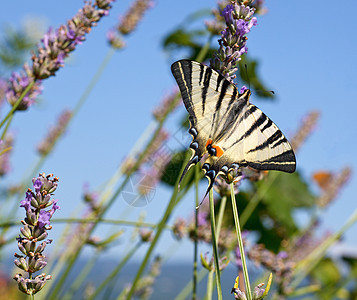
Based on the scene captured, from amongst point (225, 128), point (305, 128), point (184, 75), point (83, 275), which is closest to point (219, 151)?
point (225, 128)

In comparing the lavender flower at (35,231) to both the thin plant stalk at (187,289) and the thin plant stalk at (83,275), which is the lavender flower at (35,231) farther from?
the thin plant stalk at (83,275)

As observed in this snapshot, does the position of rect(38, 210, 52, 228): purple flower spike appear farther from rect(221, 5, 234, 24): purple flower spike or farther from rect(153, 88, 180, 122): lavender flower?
rect(153, 88, 180, 122): lavender flower

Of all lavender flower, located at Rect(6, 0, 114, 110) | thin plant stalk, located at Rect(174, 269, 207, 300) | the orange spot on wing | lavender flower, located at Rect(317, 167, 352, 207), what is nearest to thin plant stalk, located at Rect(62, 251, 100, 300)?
thin plant stalk, located at Rect(174, 269, 207, 300)

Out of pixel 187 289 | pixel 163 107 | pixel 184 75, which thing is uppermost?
pixel 184 75

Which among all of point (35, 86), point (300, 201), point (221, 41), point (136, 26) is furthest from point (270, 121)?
point (300, 201)

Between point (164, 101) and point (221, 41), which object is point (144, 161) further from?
point (221, 41)

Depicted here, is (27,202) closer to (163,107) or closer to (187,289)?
(187,289)

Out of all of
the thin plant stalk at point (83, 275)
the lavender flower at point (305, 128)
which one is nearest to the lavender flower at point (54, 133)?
the thin plant stalk at point (83, 275)
